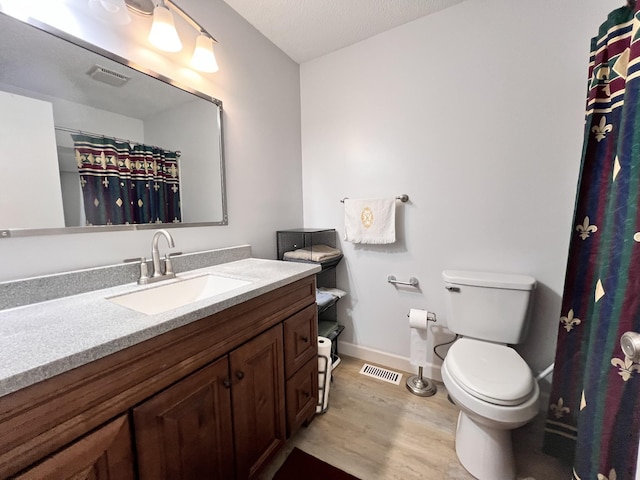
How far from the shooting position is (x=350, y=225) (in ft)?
6.24

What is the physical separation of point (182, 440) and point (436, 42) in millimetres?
2260

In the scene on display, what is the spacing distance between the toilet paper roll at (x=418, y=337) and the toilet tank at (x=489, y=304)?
165mm

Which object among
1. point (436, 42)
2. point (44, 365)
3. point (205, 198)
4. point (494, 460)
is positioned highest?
point (436, 42)

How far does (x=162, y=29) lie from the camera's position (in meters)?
1.09

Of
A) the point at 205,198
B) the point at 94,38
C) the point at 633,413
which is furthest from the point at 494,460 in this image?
the point at 94,38

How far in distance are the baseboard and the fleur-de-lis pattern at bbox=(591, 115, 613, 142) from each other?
151 cm

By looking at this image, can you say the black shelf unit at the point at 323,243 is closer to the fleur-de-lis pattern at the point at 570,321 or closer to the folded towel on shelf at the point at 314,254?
the folded towel on shelf at the point at 314,254

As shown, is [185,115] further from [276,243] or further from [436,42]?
[436,42]

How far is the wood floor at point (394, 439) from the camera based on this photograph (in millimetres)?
1175

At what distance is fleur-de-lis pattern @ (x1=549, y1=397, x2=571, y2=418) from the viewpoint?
1.22 m

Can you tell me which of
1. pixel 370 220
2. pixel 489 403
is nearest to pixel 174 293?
pixel 370 220

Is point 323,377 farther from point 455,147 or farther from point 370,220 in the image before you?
point 455,147

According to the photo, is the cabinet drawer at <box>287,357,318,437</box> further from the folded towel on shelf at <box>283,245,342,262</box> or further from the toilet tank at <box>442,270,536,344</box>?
the toilet tank at <box>442,270,536,344</box>

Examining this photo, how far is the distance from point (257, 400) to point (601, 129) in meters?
1.80
